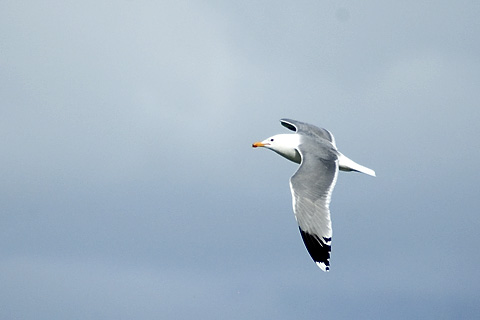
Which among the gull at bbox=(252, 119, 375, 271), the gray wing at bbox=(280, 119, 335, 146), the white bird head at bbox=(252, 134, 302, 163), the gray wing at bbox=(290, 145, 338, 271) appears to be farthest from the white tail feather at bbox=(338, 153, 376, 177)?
the gray wing at bbox=(280, 119, 335, 146)

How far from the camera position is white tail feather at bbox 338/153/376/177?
68.3 feet

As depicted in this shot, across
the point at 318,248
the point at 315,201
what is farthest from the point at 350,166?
the point at 318,248

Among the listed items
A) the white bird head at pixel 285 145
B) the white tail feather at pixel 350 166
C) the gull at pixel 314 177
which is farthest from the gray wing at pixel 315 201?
the white bird head at pixel 285 145

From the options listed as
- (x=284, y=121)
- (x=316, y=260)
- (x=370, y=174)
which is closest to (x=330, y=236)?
(x=316, y=260)

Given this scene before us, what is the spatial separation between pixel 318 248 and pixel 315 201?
1.08 metres

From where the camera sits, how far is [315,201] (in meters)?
18.5

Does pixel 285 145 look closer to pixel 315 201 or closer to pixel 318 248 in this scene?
pixel 315 201

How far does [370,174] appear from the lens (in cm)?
2078

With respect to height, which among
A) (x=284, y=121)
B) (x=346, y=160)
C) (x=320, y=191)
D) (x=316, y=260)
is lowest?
(x=316, y=260)

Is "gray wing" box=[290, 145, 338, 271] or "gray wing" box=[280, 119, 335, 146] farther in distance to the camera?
"gray wing" box=[280, 119, 335, 146]

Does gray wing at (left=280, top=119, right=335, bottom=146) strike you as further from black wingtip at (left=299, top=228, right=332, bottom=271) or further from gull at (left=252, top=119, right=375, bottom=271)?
black wingtip at (left=299, top=228, right=332, bottom=271)

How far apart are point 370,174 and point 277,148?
238 centimetres

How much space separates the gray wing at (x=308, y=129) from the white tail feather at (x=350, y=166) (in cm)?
178

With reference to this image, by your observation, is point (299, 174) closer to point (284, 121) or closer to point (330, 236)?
point (330, 236)
